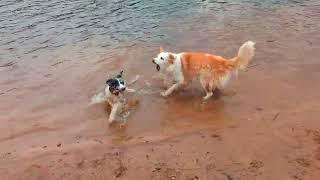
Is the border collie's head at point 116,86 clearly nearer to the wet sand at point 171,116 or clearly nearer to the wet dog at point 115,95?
the wet dog at point 115,95

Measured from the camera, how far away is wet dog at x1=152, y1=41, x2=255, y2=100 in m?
7.77

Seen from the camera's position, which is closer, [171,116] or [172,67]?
[171,116]

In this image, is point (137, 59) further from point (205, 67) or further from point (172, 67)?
point (205, 67)

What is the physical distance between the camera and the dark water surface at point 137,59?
290 inches

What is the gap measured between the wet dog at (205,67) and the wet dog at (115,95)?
85 cm

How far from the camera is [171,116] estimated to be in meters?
7.51

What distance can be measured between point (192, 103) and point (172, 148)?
1.65 meters

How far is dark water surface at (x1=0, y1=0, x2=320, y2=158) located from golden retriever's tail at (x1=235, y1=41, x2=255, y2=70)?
0.61 m

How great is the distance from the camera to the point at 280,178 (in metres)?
5.59

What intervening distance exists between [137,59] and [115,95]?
2.21m

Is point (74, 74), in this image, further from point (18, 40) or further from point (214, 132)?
point (214, 132)

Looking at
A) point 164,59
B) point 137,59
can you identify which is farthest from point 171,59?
point 137,59

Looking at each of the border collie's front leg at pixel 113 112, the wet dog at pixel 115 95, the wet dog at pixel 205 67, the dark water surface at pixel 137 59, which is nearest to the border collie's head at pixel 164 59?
the wet dog at pixel 205 67

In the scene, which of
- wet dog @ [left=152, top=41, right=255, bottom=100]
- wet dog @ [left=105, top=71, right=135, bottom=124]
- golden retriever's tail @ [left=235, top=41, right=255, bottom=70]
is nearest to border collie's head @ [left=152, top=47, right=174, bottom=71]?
wet dog @ [left=152, top=41, right=255, bottom=100]
